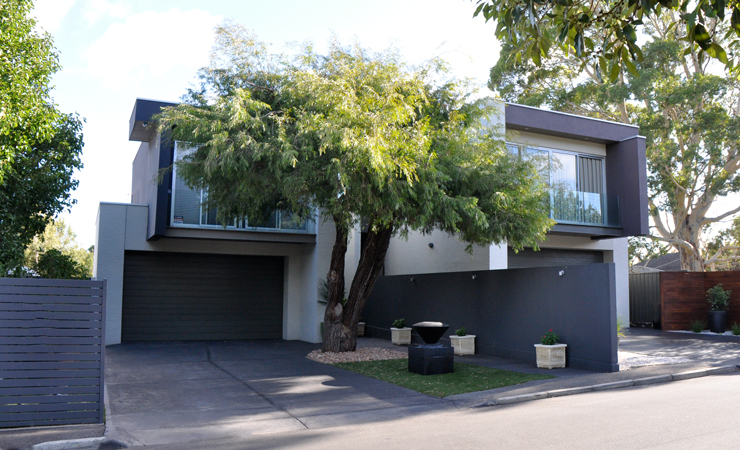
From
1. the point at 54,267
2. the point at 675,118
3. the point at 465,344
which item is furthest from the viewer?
the point at 675,118

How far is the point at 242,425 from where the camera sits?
7477mm

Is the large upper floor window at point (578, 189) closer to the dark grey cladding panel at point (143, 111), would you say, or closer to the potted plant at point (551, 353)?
the potted plant at point (551, 353)

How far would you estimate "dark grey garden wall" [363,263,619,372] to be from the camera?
441 inches

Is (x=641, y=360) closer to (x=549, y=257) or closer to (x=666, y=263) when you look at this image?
(x=549, y=257)

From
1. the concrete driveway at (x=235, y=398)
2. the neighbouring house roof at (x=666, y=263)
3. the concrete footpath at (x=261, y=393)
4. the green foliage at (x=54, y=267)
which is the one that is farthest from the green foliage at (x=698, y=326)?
Result: the neighbouring house roof at (x=666, y=263)

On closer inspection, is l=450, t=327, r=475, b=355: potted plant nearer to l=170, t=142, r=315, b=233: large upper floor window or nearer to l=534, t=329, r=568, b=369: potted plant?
l=534, t=329, r=568, b=369: potted plant

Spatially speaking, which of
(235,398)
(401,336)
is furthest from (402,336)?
(235,398)

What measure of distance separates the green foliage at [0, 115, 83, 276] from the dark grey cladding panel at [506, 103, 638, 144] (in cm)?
1254

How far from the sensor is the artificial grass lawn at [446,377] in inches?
381

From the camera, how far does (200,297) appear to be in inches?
695

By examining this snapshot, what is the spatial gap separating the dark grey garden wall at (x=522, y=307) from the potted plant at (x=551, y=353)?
22 cm

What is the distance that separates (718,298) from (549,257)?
547 cm

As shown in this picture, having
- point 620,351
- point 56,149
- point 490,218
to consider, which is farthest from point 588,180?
point 56,149

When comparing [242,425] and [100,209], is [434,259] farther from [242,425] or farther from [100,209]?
[242,425]
